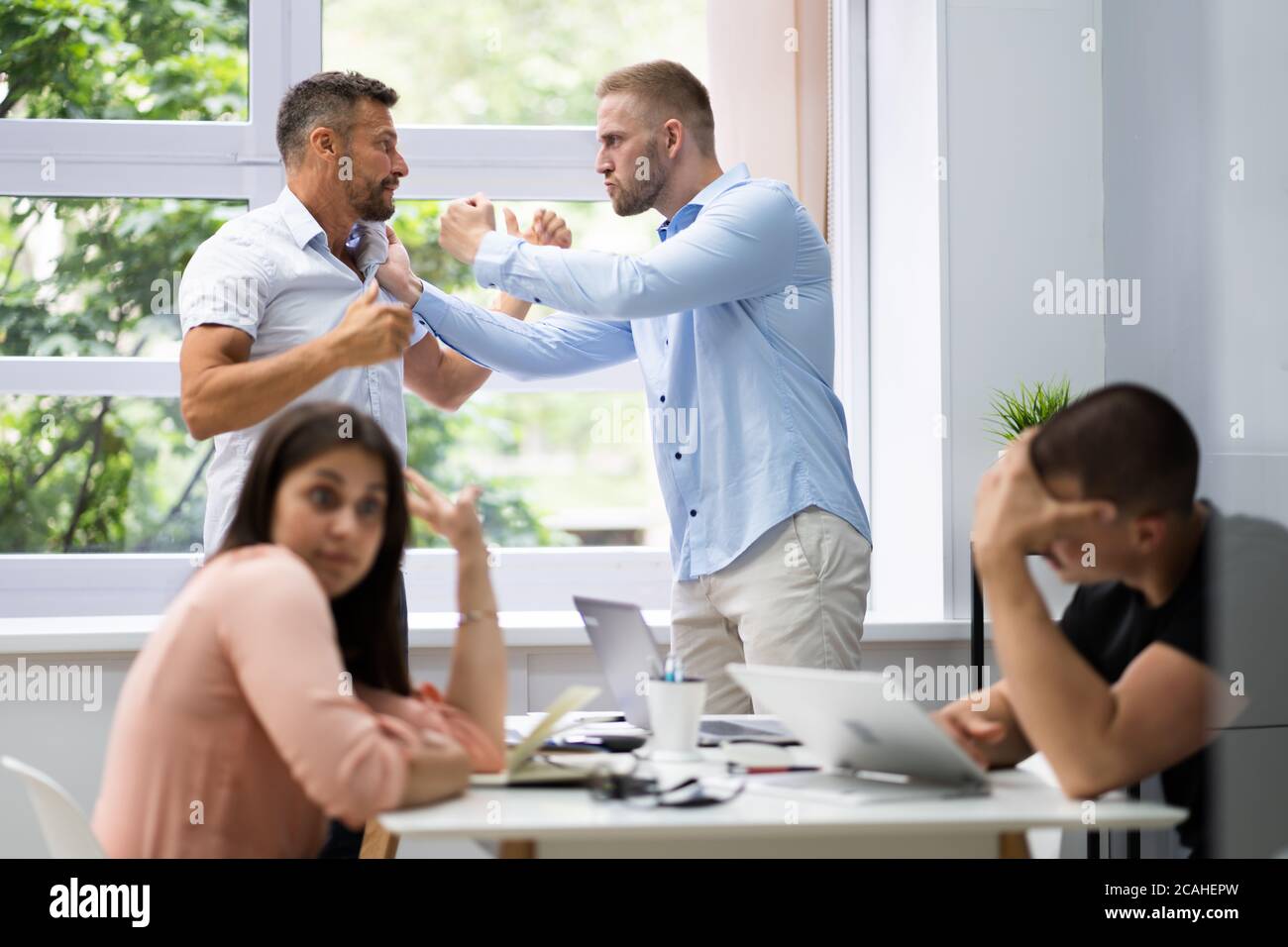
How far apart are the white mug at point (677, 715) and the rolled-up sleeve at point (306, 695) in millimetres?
406

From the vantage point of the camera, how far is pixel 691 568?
2570 millimetres

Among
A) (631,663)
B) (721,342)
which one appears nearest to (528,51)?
(721,342)

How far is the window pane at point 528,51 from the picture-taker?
3.65 m

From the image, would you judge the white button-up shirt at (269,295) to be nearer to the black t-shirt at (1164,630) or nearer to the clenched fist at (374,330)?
the clenched fist at (374,330)

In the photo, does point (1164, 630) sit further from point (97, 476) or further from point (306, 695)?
point (97, 476)

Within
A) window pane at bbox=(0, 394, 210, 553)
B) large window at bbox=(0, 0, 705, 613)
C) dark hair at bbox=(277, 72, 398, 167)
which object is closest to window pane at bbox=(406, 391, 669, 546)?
large window at bbox=(0, 0, 705, 613)

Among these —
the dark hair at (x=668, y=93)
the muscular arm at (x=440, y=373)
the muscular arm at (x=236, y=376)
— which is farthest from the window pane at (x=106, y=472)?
the muscular arm at (x=236, y=376)

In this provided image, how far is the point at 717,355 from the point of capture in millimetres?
2588

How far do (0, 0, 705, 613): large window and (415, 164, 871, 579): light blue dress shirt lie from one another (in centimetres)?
97

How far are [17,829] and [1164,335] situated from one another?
8.41 ft

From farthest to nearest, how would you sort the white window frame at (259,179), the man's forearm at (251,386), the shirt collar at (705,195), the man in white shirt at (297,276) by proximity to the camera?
the white window frame at (259,179) → the shirt collar at (705,195) → the man in white shirt at (297,276) → the man's forearm at (251,386)

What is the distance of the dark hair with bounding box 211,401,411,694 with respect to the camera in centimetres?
135

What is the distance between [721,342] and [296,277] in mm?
823

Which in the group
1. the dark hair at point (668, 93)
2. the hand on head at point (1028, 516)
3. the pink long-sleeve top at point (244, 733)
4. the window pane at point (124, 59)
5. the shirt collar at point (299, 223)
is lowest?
the pink long-sleeve top at point (244, 733)
